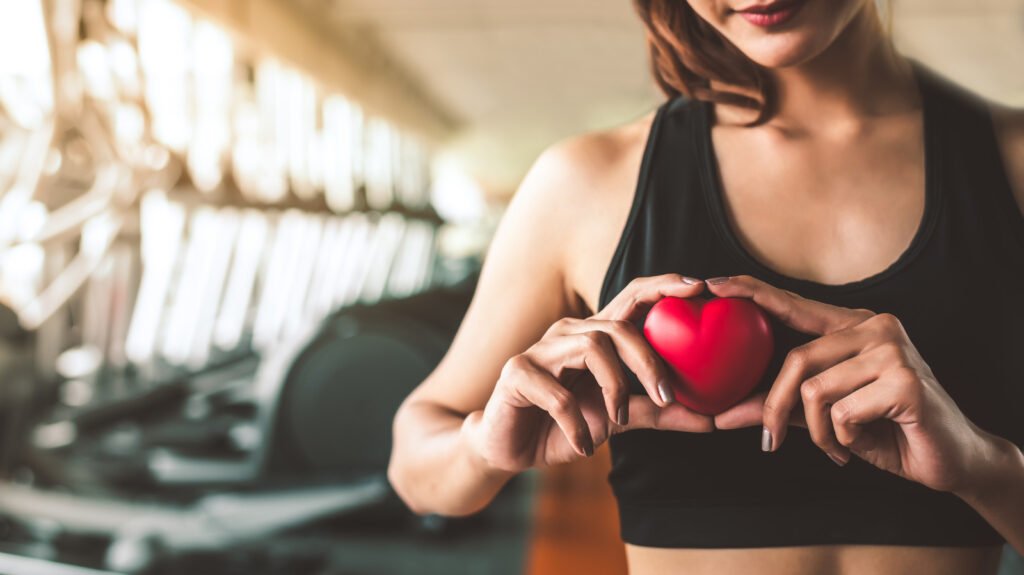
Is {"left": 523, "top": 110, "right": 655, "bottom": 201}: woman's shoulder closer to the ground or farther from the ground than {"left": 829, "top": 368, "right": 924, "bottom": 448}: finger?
farther from the ground

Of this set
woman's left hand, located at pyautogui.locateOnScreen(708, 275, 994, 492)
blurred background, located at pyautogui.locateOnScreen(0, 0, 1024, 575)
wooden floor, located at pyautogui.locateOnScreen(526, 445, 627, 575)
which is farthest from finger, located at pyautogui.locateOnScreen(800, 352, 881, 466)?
wooden floor, located at pyautogui.locateOnScreen(526, 445, 627, 575)

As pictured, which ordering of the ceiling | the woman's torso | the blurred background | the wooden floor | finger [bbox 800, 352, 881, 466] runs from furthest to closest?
the wooden floor
the blurred background
the ceiling
the woman's torso
finger [bbox 800, 352, 881, 466]

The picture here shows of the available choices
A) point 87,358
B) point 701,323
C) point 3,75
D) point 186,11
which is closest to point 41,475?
point 87,358

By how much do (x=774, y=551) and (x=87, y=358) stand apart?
213 centimetres

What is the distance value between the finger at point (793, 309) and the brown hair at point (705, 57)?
0.17m

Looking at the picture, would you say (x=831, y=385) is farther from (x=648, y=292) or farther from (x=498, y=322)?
(x=498, y=322)

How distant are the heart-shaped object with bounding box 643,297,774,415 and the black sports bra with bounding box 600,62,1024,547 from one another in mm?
48

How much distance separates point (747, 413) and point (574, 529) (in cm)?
143

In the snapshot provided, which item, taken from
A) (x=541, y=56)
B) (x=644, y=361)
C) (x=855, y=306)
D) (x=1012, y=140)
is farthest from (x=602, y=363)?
(x=541, y=56)

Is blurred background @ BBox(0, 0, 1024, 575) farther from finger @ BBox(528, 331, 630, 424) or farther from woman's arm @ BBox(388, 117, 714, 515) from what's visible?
finger @ BBox(528, 331, 630, 424)

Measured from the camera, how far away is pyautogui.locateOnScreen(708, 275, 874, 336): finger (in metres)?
0.31

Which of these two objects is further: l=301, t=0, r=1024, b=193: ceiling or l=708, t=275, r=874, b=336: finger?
l=301, t=0, r=1024, b=193: ceiling

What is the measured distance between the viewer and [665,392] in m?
0.30

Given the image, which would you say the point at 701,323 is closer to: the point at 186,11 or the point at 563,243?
the point at 563,243
